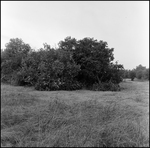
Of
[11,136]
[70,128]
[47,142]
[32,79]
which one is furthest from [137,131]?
[32,79]

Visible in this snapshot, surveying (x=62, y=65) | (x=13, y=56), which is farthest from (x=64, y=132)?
(x=13, y=56)

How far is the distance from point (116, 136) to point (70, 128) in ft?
2.84

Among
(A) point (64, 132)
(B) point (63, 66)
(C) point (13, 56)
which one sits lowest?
(A) point (64, 132)

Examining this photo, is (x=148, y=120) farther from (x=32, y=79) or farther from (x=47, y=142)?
(x=32, y=79)

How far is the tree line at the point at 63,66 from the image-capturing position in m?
9.45

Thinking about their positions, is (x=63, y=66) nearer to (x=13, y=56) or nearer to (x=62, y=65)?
(x=62, y=65)

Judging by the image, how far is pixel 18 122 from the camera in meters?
2.90

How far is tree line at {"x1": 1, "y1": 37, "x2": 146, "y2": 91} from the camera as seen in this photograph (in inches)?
372

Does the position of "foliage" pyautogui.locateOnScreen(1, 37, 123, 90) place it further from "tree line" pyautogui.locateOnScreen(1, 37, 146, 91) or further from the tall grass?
the tall grass

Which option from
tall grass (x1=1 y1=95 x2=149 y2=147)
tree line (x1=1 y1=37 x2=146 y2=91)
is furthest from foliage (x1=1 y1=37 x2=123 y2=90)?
tall grass (x1=1 y1=95 x2=149 y2=147)

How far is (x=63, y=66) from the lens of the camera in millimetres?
9461

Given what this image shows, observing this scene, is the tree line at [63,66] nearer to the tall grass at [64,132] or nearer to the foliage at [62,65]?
the foliage at [62,65]

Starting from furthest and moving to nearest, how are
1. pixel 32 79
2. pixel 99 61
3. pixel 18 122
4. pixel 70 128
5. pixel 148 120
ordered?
pixel 99 61 < pixel 32 79 < pixel 148 120 < pixel 18 122 < pixel 70 128

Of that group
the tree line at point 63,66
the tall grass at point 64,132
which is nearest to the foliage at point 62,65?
the tree line at point 63,66
